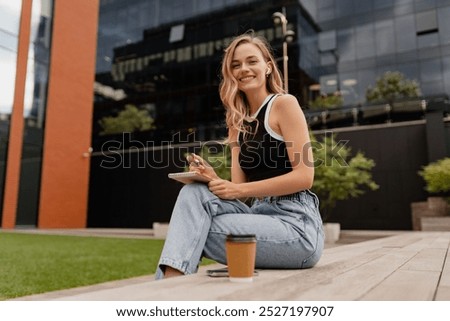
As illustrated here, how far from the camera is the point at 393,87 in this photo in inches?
806

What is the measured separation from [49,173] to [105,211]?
137 inches

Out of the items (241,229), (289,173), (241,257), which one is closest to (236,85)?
(289,173)

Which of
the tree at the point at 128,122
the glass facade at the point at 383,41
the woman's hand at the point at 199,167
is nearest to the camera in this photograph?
the woman's hand at the point at 199,167

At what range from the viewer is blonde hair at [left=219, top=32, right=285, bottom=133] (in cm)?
233

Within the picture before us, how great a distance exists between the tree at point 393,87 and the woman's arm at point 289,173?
19.5 metres

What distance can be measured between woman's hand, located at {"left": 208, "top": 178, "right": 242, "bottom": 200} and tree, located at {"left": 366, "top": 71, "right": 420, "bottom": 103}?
19.8 meters

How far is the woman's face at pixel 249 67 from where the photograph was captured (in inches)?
91.4

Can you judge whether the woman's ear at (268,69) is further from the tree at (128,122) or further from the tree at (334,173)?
the tree at (128,122)

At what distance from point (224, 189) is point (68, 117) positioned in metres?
19.1

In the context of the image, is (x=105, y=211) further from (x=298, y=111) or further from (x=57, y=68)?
(x=298, y=111)

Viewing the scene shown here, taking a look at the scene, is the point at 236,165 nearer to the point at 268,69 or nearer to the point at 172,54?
the point at 268,69

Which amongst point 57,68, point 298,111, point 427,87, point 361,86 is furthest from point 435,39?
point 298,111

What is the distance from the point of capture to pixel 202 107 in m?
24.6

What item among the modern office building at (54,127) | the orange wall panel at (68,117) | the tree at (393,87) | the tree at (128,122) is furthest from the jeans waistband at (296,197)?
the tree at (128,122)
